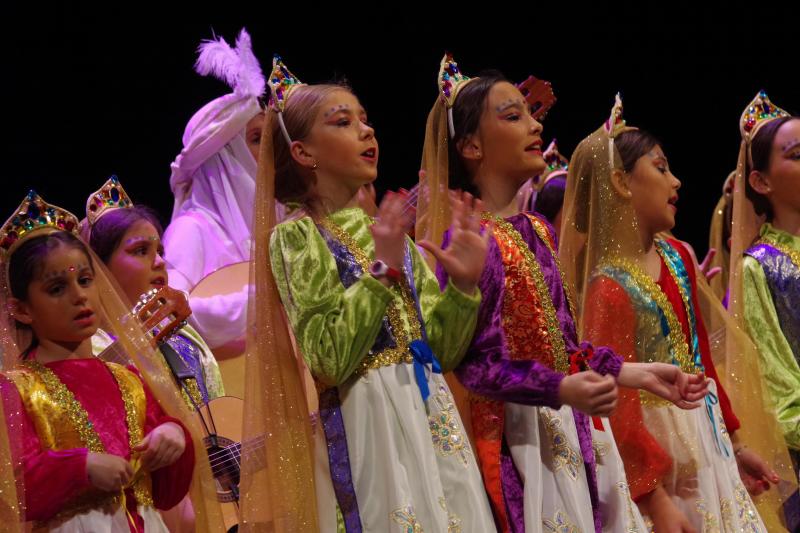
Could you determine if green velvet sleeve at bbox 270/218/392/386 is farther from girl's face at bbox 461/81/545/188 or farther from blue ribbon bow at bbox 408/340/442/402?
girl's face at bbox 461/81/545/188

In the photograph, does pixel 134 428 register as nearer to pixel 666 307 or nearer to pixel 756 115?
pixel 666 307

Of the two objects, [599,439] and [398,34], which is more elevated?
[398,34]

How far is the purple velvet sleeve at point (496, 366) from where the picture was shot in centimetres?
249

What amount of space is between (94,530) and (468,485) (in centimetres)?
84

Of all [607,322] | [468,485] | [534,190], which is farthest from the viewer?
[534,190]

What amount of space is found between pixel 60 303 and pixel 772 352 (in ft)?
7.34

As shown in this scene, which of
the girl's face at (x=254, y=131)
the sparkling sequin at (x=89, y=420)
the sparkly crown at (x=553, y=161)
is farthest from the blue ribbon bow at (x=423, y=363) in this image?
the girl's face at (x=254, y=131)

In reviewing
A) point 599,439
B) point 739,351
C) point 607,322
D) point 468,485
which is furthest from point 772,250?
point 468,485

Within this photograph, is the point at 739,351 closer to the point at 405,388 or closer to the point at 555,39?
the point at 405,388

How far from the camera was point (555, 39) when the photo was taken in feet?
18.1

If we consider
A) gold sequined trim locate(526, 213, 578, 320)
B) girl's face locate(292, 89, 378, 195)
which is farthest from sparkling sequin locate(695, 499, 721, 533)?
girl's face locate(292, 89, 378, 195)

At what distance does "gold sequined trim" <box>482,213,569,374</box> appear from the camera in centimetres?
269

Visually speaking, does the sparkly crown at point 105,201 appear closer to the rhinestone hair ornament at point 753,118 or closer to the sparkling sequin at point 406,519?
the sparkling sequin at point 406,519

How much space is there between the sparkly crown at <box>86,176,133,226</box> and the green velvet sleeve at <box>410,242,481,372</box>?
1.65 metres
